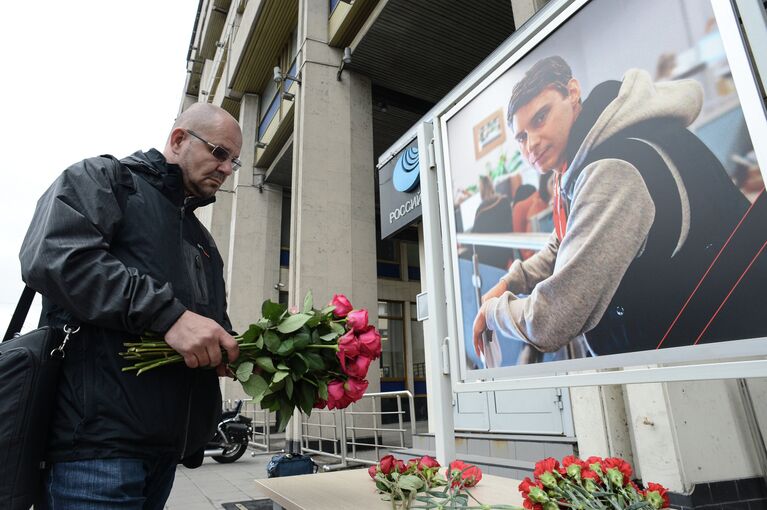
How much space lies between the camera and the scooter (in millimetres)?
8234

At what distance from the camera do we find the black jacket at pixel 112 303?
111cm

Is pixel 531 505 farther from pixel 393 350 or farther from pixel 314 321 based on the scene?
pixel 393 350

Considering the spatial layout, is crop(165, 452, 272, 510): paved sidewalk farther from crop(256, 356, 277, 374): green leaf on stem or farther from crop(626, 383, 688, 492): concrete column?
crop(256, 356, 277, 374): green leaf on stem

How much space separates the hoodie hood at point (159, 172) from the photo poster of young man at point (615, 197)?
119cm

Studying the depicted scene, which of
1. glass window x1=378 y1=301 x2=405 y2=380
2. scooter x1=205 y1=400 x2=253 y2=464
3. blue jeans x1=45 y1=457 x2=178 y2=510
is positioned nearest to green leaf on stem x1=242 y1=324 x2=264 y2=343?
blue jeans x1=45 y1=457 x2=178 y2=510

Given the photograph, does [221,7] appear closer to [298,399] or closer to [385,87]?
[385,87]

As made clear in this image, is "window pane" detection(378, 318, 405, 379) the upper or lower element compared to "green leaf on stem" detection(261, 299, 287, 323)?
upper

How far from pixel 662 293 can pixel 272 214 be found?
15.7 m

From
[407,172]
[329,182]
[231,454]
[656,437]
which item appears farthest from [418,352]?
[656,437]

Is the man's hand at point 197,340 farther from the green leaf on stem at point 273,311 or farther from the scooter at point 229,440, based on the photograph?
the scooter at point 229,440

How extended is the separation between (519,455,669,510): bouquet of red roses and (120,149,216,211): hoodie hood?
126 centimetres

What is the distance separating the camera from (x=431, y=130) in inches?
95.0

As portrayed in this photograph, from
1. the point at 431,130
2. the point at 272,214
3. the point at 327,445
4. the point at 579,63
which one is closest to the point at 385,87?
the point at 272,214

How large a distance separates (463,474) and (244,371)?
72cm
